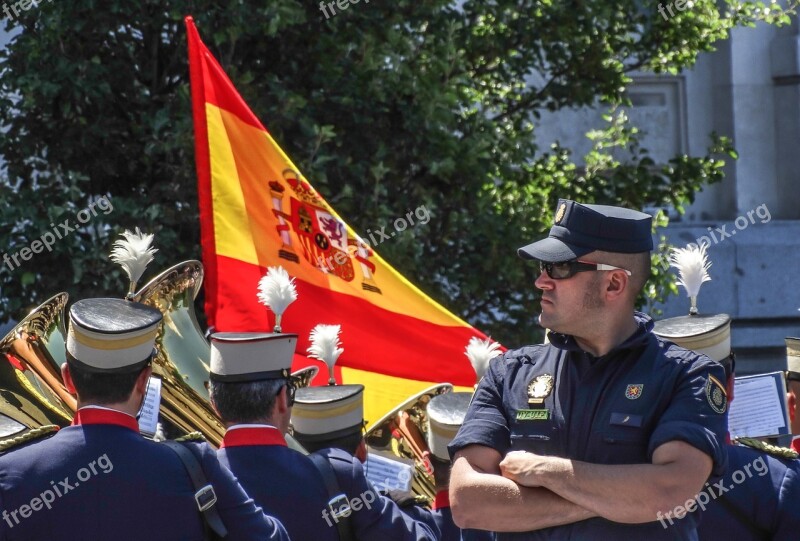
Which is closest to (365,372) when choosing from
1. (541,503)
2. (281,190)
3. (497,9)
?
(281,190)

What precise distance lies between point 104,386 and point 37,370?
3.17 ft

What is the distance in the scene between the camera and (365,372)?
19.2 feet

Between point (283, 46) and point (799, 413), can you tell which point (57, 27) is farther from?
point (799, 413)

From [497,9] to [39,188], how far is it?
2.83 m

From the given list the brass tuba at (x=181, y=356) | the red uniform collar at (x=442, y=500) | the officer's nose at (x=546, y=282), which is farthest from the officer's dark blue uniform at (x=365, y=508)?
the officer's nose at (x=546, y=282)

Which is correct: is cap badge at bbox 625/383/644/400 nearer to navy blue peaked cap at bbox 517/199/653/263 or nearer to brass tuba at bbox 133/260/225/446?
navy blue peaked cap at bbox 517/199/653/263

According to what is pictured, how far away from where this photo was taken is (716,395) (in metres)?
2.70

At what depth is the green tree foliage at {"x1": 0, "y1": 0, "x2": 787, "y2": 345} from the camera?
646 cm

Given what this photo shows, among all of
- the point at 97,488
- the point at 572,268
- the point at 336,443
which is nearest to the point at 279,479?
the point at 336,443

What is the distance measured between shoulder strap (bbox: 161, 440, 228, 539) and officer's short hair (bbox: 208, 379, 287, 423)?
0.60 metres

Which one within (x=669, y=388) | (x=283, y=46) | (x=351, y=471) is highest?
(x=283, y=46)

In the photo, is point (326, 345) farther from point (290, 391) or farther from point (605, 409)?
point (605, 409)

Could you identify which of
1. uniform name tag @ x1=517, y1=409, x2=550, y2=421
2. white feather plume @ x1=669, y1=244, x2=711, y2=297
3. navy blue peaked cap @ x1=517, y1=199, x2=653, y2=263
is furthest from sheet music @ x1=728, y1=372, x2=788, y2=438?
uniform name tag @ x1=517, y1=409, x2=550, y2=421

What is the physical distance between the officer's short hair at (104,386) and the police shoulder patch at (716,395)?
1363mm
